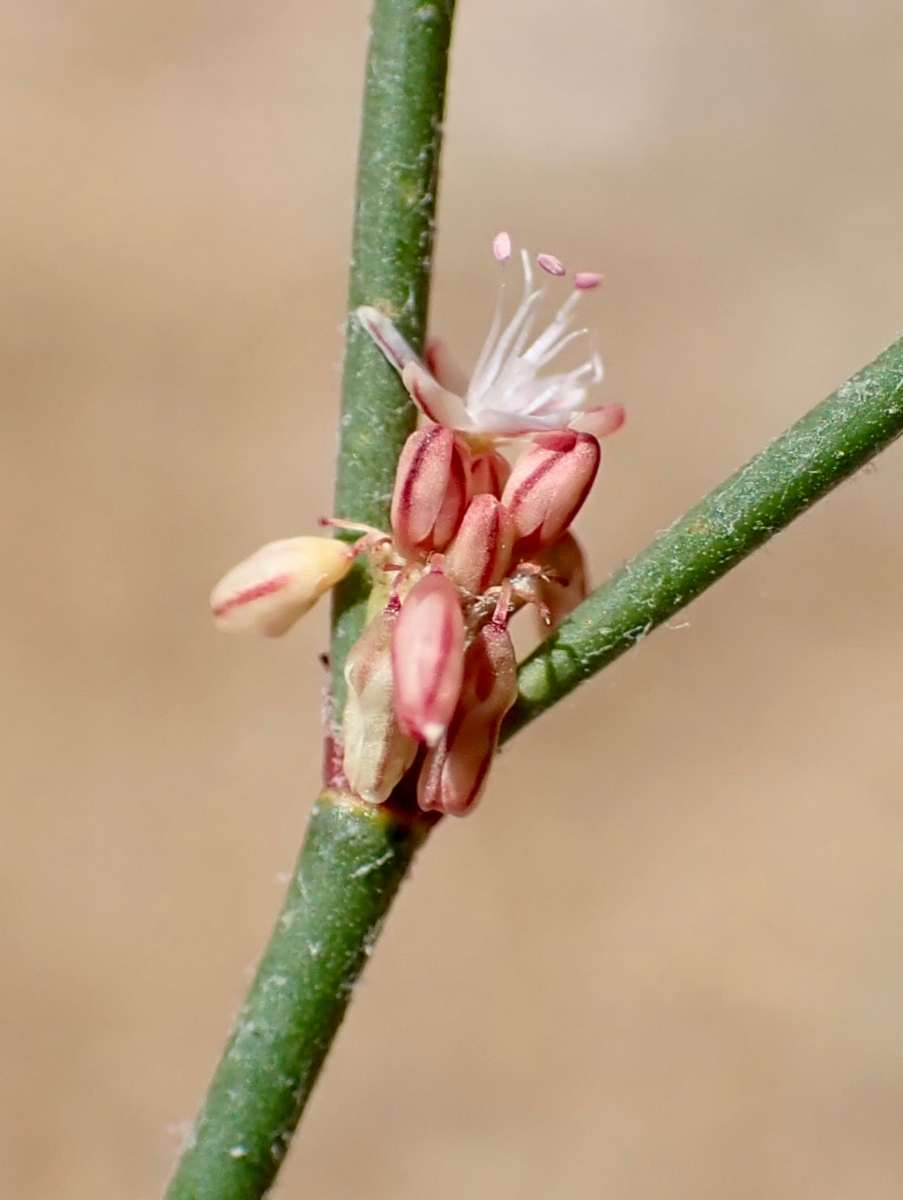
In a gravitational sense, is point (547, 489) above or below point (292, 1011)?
above

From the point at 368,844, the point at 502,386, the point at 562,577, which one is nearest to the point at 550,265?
the point at 502,386

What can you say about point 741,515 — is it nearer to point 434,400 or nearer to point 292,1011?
point 434,400

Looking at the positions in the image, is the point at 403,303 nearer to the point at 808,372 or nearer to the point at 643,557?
the point at 643,557

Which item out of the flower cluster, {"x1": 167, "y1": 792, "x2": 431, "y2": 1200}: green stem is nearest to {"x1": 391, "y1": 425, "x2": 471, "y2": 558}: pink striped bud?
the flower cluster

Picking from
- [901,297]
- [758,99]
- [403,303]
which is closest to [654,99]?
[758,99]

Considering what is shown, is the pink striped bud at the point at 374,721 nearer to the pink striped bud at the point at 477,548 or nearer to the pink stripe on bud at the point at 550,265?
the pink striped bud at the point at 477,548

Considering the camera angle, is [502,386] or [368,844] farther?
[502,386]
